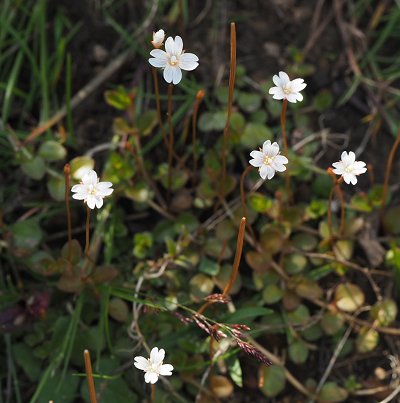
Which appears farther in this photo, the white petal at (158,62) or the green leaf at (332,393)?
the green leaf at (332,393)

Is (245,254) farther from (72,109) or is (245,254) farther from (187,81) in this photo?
(72,109)

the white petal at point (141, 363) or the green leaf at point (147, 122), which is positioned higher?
the green leaf at point (147, 122)

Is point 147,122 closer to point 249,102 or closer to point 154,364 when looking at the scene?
point 249,102

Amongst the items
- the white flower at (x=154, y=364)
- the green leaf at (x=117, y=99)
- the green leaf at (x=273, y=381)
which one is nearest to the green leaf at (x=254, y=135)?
the green leaf at (x=117, y=99)

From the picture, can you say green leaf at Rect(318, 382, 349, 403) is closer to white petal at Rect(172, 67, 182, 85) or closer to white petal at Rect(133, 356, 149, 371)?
white petal at Rect(133, 356, 149, 371)

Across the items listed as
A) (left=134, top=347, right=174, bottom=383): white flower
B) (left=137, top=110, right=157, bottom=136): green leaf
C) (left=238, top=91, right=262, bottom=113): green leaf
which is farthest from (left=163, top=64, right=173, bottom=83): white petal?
(left=238, top=91, right=262, bottom=113): green leaf

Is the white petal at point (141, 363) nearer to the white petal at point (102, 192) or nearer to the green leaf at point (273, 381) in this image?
the white petal at point (102, 192)

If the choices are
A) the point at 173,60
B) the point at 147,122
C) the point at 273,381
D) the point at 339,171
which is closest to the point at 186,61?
the point at 173,60
